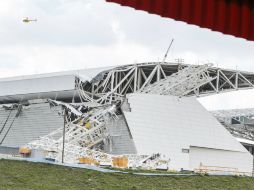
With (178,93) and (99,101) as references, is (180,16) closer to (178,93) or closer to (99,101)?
(178,93)

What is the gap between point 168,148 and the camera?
86.0 meters

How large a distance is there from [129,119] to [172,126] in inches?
248

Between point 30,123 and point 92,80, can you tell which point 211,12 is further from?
point 92,80

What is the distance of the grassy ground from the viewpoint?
50.3 m

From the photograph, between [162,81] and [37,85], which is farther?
[37,85]

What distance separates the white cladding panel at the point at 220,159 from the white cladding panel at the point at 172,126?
0.96m

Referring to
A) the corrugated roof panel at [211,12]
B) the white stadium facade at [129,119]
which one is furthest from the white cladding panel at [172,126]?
the corrugated roof panel at [211,12]

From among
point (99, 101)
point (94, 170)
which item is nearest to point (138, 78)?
point (99, 101)

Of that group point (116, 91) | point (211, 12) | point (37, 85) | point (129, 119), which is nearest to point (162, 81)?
point (116, 91)

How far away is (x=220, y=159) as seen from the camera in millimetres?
91250

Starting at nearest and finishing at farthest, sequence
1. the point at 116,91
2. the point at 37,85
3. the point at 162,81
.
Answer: the point at 162,81 → the point at 116,91 → the point at 37,85

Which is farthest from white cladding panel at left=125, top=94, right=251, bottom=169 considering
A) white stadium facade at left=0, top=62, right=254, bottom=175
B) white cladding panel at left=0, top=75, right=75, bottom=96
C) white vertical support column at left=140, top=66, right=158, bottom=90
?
white cladding panel at left=0, top=75, right=75, bottom=96

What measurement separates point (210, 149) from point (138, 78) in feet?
45.9

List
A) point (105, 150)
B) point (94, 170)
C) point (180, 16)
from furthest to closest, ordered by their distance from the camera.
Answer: point (105, 150)
point (94, 170)
point (180, 16)
